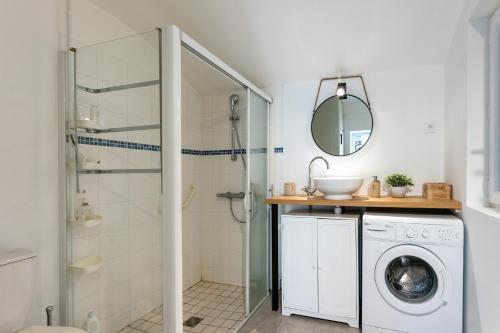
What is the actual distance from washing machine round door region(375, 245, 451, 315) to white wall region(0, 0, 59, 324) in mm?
2126

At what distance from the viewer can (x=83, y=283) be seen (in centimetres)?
181

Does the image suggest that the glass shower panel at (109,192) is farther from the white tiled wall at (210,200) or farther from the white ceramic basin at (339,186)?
the white ceramic basin at (339,186)

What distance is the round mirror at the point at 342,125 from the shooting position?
8.86ft

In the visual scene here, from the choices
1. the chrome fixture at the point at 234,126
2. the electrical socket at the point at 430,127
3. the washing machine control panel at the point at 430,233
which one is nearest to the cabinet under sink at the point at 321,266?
the washing machine control panel at the point at 430,233

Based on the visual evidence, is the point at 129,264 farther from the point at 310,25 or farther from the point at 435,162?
the point at 435,162

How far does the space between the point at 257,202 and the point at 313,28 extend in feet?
4.92

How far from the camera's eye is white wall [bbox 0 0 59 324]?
1.52m

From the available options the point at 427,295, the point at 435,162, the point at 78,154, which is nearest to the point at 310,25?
the point at 435,162

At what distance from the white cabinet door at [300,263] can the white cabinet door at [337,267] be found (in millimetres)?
54

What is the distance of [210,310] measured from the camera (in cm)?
252

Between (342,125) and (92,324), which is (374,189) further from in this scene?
(92,324)

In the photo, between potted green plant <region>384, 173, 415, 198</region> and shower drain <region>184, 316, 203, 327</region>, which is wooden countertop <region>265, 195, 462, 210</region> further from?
shower drain <region>184, 316, 203, 327</region>

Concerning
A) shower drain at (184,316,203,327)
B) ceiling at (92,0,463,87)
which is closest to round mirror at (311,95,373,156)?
ceiling at (92,0,463,87)

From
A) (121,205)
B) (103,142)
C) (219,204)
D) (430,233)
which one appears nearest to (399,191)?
(430,233)
